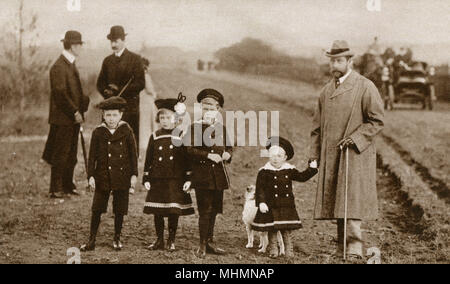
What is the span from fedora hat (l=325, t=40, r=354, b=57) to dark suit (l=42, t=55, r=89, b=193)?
12.3 ft

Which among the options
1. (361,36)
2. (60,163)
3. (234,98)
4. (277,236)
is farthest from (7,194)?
(234,98)

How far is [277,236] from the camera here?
5.88 metres

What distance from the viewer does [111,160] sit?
593 centimetres

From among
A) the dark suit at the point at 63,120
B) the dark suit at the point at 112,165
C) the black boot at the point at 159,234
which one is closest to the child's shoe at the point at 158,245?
the black boot at the point at 159,234

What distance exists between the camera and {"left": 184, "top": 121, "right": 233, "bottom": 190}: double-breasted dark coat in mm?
5742

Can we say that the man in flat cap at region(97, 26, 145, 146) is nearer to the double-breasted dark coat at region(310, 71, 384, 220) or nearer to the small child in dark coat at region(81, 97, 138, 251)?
the small child in dark coat at region(81, 97, 138, 251)

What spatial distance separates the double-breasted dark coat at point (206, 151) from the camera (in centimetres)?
574

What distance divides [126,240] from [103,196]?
56 cm

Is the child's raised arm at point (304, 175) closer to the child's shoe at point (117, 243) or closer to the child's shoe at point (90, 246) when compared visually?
the child's shoe at point (117, 243)

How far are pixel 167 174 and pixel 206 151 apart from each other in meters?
0.39

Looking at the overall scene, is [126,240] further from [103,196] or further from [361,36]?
[361,36]

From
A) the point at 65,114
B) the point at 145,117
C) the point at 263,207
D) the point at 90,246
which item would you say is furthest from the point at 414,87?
the point at 90,246

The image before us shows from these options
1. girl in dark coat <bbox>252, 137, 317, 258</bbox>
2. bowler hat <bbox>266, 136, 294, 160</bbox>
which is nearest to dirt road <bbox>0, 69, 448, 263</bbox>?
girl in dark coat <bbox>252, 137, 317, 258</bbox>

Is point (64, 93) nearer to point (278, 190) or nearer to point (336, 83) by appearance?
point (278, 190)
